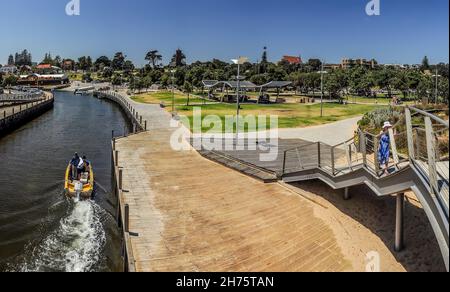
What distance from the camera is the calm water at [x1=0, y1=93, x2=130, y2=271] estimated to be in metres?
13.6

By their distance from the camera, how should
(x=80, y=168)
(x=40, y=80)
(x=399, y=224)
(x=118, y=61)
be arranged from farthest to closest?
(x=118, y=61) < (x=40, y=80) < (x=80, y=168) < (x=399, y=224)

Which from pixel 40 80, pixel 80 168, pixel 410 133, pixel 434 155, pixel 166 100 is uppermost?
pixel 40 80

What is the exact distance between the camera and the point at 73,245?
14531 millimetres

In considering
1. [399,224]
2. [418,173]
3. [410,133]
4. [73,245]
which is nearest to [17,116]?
[73,245]

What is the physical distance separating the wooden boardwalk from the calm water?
6.24 feet

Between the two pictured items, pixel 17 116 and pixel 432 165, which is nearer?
pixel 432 165

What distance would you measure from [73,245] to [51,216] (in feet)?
12.2

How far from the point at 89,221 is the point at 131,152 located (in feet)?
23.1

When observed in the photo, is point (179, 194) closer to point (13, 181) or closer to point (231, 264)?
point (231, 264)

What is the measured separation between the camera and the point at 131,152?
23.2 meters

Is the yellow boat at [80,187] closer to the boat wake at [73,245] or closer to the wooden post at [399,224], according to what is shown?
the boat wake at [73,245]

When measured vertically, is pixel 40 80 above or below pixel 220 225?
above

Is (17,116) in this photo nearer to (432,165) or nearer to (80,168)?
(80,168)
